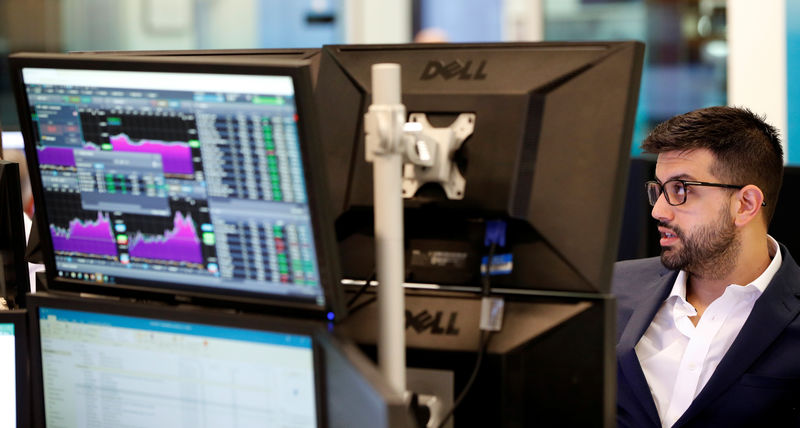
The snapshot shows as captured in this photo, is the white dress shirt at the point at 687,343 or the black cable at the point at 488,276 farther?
the white dress shirt at the point at 687,343

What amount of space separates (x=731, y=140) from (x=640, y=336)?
19.3 inches

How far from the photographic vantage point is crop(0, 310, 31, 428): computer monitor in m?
1.28

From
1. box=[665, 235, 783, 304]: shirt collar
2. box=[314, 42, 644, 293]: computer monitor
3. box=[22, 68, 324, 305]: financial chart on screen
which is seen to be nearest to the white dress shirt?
box=[665, 235, 783, 304]: shirt collar

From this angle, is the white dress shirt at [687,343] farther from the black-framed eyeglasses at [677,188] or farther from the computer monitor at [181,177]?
the computer monitor at [181,177]

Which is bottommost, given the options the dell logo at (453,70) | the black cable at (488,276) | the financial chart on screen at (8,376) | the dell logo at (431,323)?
the financial chart on screen at (8,376)

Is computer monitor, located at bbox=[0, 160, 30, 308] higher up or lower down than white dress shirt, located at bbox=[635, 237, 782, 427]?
higher up

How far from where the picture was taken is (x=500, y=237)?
120 centimetres

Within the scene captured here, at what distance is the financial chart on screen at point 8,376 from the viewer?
1.29m

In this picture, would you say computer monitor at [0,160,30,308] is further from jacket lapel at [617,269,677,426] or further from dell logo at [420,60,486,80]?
jacket lapel at [617,269,677,426]

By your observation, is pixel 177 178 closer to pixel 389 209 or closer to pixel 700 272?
pixel 389 209

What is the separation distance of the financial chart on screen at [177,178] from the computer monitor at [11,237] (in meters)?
0.31

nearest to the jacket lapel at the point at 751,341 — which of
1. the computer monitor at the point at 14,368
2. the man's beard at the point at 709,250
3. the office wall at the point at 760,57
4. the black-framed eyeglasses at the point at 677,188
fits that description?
the man's beard at the point at 709,250

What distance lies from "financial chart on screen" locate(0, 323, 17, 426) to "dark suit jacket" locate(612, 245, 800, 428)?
115 cm

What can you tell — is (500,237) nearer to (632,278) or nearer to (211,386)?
(211,386)
